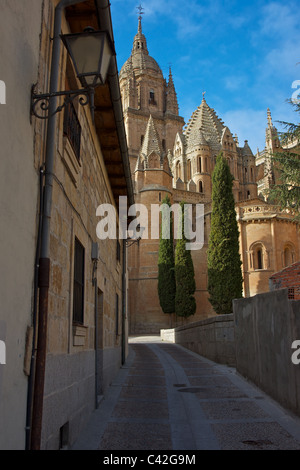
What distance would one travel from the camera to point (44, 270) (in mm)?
3797

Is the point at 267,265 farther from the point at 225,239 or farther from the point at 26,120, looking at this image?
the point at 26,120

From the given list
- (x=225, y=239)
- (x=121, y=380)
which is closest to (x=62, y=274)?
(x=121, y=380)

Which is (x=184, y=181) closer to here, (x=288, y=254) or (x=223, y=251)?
(x=288, y=254)

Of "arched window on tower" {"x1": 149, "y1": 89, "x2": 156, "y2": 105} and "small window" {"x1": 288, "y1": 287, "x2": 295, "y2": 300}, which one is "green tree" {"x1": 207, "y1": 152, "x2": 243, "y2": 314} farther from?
"arched window on tower" {"x1": 149, "y1": 89, "x2": 156, "y2": 105}

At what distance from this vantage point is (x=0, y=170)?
2949 millimetres

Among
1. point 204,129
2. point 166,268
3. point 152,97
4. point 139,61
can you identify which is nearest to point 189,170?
point 204,129

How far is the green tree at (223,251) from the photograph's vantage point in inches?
1118

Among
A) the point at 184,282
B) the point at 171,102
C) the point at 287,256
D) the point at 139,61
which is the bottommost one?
the point at 184,282

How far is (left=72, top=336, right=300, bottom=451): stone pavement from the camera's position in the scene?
16.9 feet

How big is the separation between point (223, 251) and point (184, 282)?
6.67 metres

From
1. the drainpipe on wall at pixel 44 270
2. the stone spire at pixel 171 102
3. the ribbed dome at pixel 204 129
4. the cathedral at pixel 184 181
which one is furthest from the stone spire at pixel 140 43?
the drainpipe on wall at pixel 44 270

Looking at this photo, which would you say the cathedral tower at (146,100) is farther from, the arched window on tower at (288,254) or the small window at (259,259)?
the arched window on tower at (288,254)

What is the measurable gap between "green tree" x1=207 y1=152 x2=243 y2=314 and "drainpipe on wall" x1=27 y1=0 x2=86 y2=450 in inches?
994

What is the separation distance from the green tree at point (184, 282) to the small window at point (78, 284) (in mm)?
29164
